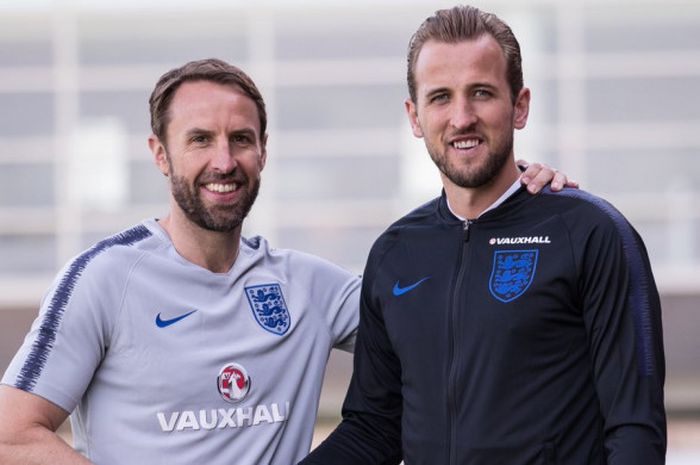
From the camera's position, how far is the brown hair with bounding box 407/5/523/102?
3865 millimetres

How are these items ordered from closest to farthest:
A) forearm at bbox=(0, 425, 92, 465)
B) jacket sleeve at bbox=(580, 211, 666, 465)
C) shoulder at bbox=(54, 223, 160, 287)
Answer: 1. jacket sleeve at bbox=(580, 211, 666, 465)
2. forearm at bbox=(0, 425, 92, 465)
3. shoulder at bbox=(54, 223, 160, 287)

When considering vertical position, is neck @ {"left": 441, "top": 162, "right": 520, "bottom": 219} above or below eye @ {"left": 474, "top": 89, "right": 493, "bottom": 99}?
below

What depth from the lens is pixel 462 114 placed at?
3.78m

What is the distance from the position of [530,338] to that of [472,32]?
0.91 metres

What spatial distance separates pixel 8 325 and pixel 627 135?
7.54m

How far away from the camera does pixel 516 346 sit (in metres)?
3.65

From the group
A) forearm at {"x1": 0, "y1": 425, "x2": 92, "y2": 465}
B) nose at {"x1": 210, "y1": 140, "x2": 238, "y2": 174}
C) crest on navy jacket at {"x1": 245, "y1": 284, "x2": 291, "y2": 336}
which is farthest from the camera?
crest on navy jacket at {"x1": 245, "y1": 284, "x2": 291, "y2": 336}

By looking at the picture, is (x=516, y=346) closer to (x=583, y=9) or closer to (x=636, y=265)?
(x=636, y=265)

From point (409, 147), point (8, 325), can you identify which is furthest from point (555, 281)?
point (409, 147)

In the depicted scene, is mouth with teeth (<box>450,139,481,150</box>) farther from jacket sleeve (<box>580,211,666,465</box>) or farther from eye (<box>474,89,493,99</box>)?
jacket sleeve (<box>580,211,666,465</box>)

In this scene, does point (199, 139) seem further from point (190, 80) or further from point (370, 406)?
point (370, 406)

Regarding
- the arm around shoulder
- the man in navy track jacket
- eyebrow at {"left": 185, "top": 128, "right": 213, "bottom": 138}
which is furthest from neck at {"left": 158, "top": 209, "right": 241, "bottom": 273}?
the arm around shoulder

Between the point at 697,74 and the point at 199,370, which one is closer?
the point at 199,370

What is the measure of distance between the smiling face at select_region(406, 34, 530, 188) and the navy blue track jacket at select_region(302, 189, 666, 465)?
0.49 feet
